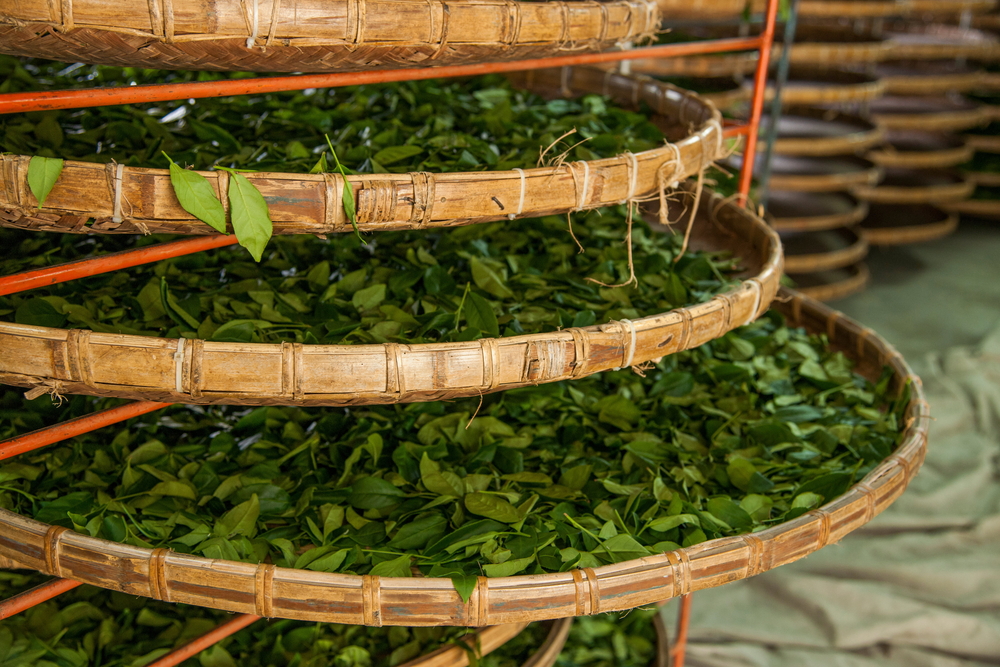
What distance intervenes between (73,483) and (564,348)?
0.65m

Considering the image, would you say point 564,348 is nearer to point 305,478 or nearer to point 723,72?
point 305,478

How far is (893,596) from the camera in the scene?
2004mm

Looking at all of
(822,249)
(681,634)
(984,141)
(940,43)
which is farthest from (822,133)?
(681,634)

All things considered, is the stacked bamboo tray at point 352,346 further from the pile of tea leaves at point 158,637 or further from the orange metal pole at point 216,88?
the pile of tea leaves at point 158,637

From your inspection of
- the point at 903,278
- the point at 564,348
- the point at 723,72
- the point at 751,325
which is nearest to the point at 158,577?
the point at 564,348

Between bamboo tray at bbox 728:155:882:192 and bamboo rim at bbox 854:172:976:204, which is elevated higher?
bamboo tray at bbox 728:155:882:192

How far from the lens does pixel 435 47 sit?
2.92ft

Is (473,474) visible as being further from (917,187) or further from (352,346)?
(917,187)

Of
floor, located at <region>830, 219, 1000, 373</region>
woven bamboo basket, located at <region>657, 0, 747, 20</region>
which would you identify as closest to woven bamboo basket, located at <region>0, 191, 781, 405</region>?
woven bamboo basket, located at <region>657, 0, 747, 20</region>

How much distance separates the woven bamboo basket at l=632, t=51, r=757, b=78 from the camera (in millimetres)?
2648

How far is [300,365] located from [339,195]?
0.57 feet

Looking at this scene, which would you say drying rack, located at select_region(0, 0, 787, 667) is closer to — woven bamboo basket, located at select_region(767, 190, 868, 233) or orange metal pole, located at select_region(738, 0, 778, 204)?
orange metal pole, located at select_region(738, 0, 778, 204)

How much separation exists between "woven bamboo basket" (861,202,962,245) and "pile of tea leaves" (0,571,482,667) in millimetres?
3028

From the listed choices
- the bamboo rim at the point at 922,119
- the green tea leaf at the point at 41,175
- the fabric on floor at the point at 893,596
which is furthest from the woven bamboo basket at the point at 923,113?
the green tea leaf at the point at 41,175
